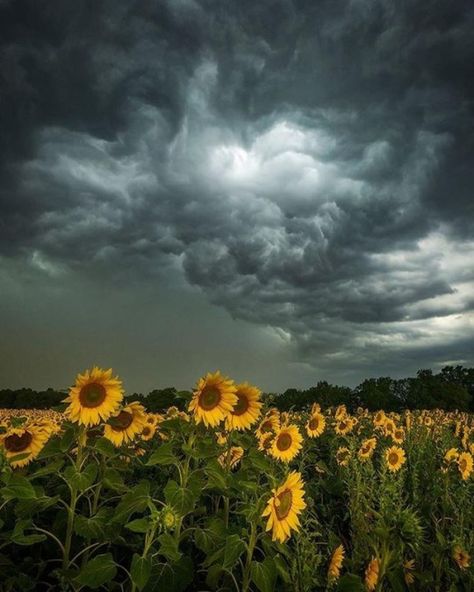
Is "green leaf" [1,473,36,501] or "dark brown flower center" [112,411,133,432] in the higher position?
"dark brown flower center" [112,411,133,432]

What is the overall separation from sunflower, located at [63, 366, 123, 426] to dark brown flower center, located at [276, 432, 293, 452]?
254 cm

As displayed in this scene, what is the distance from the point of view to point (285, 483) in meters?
4.34

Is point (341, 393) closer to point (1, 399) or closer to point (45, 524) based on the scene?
point (45, 524)

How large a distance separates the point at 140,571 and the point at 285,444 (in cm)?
341

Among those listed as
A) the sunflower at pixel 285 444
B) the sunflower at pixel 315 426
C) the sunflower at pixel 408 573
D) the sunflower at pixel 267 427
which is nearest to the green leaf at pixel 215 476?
the sunflower at pixel 408 573

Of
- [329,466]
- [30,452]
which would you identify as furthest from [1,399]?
[30,452]

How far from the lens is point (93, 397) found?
5.05 metres

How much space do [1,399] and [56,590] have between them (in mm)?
46900

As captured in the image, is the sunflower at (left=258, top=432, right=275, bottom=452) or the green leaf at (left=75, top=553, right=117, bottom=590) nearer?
the green leaf at (left=75, top=553, right=117, bottom=590)

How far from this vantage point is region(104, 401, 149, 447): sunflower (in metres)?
5.55

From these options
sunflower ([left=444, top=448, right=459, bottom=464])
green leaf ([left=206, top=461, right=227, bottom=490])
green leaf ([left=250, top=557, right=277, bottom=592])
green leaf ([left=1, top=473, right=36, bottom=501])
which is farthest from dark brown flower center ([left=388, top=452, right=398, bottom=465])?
green leaf ([left=1, top=473, right=36, bottom=501])

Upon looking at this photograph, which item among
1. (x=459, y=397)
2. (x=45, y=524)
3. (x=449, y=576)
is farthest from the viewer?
(x=459, y=397)

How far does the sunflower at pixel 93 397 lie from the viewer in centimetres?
492

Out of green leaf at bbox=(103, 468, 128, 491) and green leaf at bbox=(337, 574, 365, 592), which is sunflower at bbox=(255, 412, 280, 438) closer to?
green leaf at bbox=(103, 468, 128, 491)
